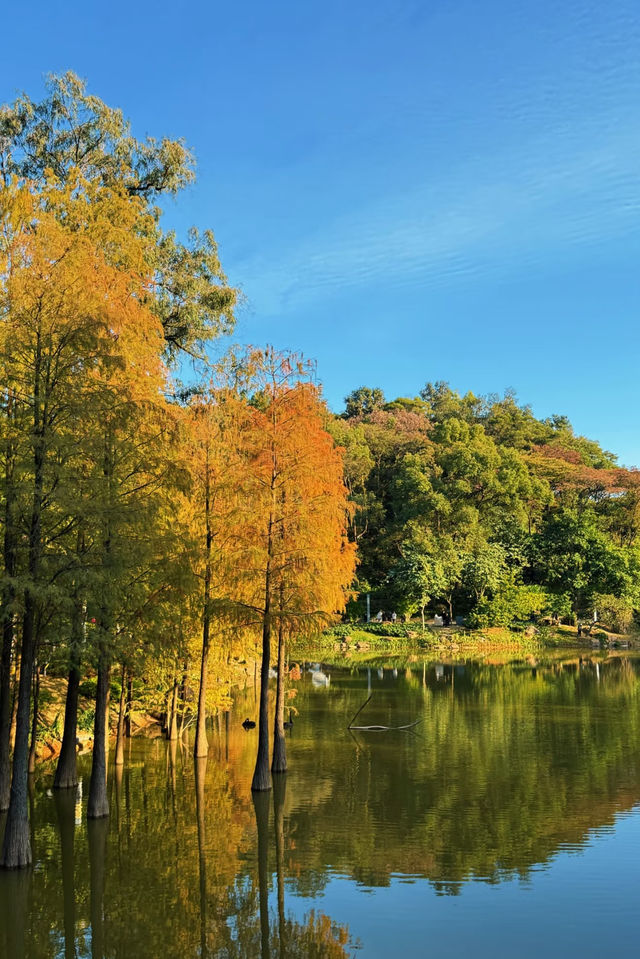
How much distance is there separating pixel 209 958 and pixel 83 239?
12369mm

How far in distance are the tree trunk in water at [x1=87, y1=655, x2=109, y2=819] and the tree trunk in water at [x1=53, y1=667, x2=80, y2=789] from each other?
1268 millimetres

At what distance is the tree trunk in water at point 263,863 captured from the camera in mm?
11375

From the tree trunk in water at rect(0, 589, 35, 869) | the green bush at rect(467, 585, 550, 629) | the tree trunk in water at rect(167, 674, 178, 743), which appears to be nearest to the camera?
the tree trunk in water at rect(0, 589, 35, 869)

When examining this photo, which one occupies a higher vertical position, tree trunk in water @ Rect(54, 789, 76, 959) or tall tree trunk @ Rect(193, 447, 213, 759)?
tall tree trunk @ Rect(193, 447, 213, 759)

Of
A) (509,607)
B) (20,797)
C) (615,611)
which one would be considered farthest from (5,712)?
(615,611)

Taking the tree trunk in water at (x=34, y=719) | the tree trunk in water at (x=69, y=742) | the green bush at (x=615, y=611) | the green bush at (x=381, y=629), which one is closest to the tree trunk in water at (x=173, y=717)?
the tree trunk in water at (x=34, y=719)

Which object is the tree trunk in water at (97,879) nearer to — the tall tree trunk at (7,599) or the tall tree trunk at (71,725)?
the tall tree trunk at (7,599)

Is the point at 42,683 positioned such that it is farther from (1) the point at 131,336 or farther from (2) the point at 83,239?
(2) the point at 83,239

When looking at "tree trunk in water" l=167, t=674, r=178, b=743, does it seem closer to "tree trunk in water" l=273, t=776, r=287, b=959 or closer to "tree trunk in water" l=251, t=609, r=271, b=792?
"tree trunk in water" l=273, t=776, r=287, b=959

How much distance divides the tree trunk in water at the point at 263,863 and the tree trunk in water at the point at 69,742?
4.23m

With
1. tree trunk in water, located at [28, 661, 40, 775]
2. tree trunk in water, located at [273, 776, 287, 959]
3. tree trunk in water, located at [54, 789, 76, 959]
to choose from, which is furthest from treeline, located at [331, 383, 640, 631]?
tree trunk in water, located at [54, 789, 76, 959]

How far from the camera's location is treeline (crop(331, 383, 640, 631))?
59875mm

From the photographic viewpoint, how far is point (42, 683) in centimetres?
2238

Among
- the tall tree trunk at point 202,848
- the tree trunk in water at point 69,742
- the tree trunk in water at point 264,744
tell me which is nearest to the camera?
the tall tree trunk at point 202,848
